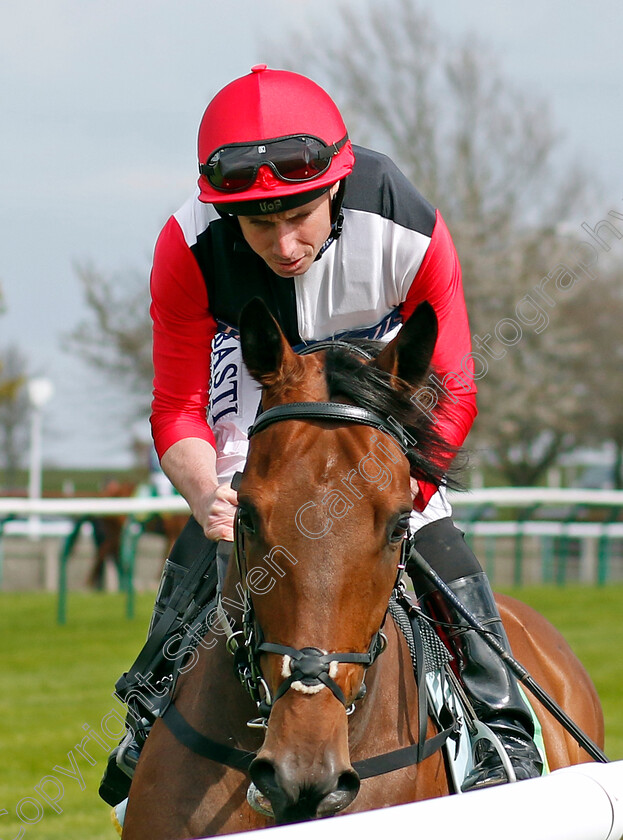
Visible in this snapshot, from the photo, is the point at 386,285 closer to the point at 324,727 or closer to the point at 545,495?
the point at 324,727

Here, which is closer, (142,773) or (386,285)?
(142,773)

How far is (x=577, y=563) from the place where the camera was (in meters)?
19.3

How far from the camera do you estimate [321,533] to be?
2.35m

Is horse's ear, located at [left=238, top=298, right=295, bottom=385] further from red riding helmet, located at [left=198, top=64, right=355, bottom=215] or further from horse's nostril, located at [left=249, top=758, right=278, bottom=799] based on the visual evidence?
horse's nostril, located at [left=249, top=758, right=278, bottom=799]

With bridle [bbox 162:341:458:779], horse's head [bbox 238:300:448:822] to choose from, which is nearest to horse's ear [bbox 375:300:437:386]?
horse's head [bbox 238:300:448:822]

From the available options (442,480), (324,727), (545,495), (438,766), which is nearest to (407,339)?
(442,480)

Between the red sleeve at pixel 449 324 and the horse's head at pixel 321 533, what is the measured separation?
441 millimetres

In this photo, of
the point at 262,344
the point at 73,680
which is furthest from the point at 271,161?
the point at 73,680

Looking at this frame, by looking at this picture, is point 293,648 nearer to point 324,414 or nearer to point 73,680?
point 324,414

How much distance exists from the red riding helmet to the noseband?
67 cm

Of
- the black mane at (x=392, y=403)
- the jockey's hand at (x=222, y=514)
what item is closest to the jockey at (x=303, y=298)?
the jockey's hand at (x=222, y=514)

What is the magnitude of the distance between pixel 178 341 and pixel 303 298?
43cm

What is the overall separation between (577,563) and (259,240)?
56.7ft

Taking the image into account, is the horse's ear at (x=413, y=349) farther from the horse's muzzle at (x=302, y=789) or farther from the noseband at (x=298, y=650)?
the horse's muzzle at (x=302, y=789)
